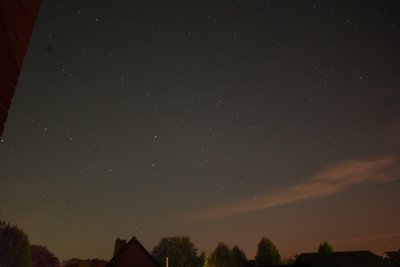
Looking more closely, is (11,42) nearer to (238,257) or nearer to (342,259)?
(342,259)

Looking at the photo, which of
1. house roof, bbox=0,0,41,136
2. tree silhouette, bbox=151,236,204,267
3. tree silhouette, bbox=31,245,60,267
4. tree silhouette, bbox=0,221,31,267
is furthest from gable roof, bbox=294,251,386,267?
tree silhouette, bbox=31,245,60,267

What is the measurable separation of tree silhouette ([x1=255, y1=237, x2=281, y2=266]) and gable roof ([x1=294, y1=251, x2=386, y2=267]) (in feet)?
51.1

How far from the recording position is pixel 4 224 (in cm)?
4953

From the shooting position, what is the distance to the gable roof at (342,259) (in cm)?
3938

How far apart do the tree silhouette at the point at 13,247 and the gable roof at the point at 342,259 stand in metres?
38.7

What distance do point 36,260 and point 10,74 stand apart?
251 feet

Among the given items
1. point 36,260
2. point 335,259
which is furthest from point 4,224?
point 335,259

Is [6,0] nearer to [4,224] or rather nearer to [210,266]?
[4,224]

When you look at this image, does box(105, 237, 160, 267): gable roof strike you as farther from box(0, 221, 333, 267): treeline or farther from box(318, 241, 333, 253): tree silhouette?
box(318, 241, 333, 253): tree silhouette

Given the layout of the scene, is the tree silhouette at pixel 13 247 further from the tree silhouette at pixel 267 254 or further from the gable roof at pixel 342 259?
the gable roof at pixel 342 259

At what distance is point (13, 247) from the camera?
49312 mm

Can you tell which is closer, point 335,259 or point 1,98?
point 1,98

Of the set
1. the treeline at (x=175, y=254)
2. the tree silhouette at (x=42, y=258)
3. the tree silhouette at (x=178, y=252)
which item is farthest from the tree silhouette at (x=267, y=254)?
the tree silhouette at (x=42, y=258)

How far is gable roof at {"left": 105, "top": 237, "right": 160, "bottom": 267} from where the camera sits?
990 inches
